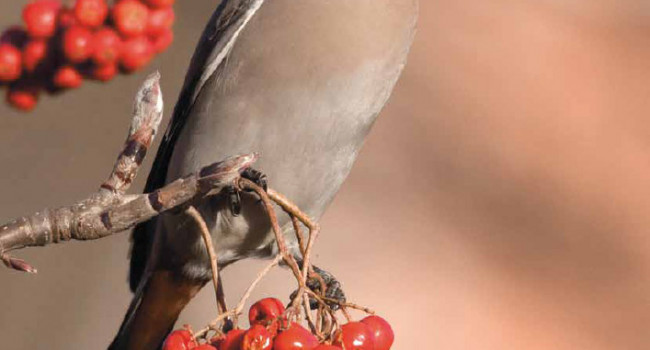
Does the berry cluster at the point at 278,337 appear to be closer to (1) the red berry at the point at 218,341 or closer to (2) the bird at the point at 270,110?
(1) the red berry at the point at 218,341

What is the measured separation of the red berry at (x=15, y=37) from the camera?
1.82 metres

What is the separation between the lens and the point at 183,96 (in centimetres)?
316

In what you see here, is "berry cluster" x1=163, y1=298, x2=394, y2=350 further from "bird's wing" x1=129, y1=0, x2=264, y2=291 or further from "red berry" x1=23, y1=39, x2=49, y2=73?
"bird's wing" x1=129, y1=0, x2=264, y2=291

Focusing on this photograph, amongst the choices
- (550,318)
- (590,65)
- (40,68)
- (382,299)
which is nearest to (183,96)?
(40,68)

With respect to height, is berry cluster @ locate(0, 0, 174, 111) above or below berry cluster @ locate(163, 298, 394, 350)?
above

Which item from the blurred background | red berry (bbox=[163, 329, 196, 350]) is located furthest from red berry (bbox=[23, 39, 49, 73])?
the blurred background

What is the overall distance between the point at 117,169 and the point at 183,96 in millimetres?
1423

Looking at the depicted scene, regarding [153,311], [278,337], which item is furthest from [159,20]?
[153,311]

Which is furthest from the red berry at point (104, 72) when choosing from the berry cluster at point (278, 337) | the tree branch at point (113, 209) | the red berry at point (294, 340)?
the red berry at point (294, 340)

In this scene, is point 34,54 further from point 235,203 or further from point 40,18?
point 235,203

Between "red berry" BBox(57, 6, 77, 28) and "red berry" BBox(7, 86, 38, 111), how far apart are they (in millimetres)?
164

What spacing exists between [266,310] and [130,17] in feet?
1.69

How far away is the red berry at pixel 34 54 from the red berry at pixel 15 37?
0.05ft

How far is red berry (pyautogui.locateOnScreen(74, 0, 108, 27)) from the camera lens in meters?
1.89
